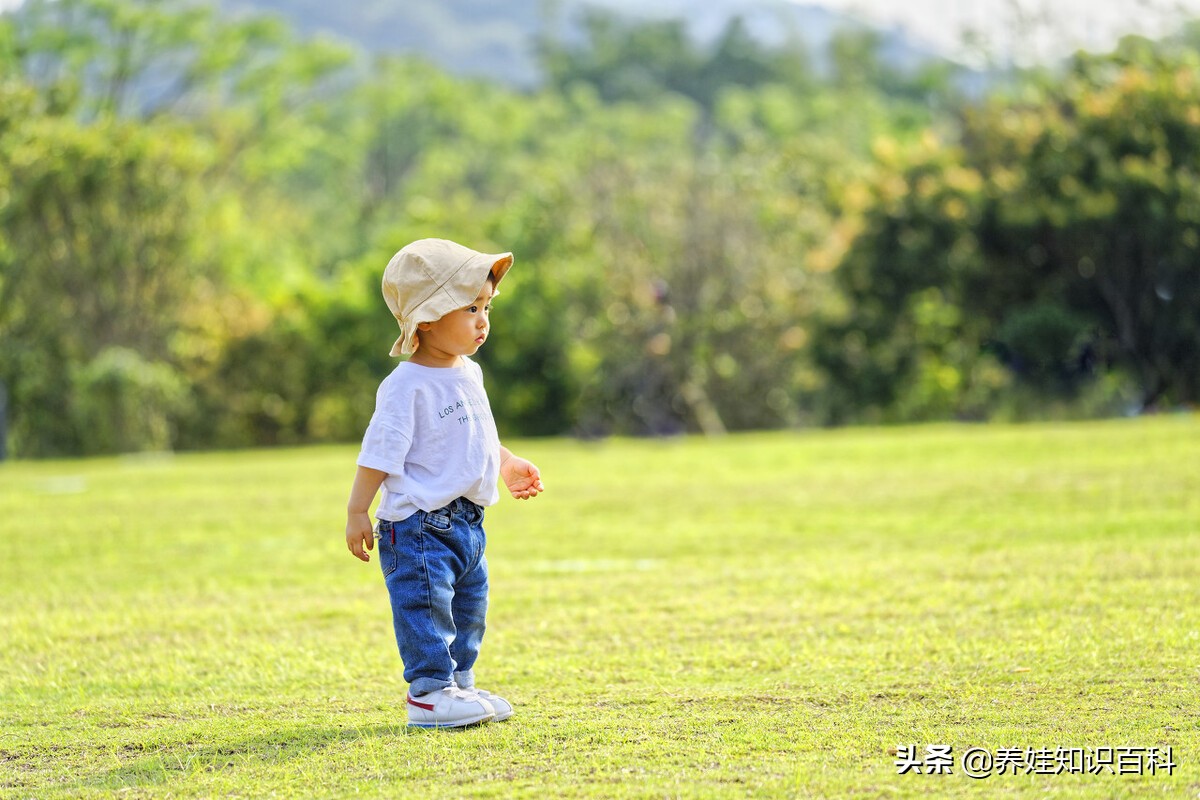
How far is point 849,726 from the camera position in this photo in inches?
158

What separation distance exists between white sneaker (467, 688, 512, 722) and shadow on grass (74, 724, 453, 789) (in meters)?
0.20

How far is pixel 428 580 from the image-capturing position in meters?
4.22

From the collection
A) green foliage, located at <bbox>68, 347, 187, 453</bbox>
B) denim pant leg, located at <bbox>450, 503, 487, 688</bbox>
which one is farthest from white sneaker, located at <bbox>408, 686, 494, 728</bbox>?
green foliage, located at <bbox>68, 347, 187, 453</bbox>

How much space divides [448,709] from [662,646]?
141 cm

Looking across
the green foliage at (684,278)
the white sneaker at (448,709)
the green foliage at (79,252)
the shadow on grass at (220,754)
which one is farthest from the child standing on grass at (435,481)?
the green foliage at (79,252)

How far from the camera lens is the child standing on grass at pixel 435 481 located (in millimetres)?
4223

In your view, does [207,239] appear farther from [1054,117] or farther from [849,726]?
[849,726]

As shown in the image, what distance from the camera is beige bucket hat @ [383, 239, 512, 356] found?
4.30 meters

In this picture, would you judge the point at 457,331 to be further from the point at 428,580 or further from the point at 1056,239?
the point at 1056,239

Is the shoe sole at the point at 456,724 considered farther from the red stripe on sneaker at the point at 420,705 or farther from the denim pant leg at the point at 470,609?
the denim pant leg at the point at 470,609

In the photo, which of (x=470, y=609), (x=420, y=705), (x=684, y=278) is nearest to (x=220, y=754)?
(x=420, y=705)

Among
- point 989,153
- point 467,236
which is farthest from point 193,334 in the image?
point 989,153

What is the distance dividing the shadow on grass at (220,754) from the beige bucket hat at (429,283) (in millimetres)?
987

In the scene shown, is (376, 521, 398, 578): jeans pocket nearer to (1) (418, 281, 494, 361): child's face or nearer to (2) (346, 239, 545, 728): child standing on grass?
(2) (346, 239, 545, 728): child standing on grass
